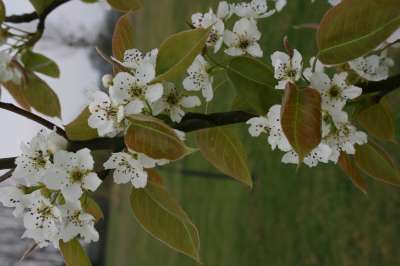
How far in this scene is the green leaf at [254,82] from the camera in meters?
0.65

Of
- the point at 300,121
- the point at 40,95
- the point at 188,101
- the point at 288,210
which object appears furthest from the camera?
the point at 288,210

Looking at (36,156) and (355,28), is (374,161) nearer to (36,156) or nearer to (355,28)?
(355,28)

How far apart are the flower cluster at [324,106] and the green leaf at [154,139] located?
0.13 m

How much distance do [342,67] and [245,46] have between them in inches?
6.1

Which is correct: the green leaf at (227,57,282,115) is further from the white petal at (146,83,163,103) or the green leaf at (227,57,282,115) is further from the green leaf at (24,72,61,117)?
the green leaf at (24,72,61,117)

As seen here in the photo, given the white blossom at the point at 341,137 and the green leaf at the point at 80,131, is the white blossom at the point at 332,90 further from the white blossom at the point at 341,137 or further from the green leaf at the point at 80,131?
the green leaf at the point at 80,131

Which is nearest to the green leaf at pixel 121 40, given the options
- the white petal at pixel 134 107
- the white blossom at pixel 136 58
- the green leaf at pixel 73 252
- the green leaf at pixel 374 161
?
the white blossom at pixel 136 58

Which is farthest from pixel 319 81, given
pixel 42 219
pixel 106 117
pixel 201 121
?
pixel 42 219

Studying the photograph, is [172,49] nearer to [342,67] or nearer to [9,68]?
[342,67]

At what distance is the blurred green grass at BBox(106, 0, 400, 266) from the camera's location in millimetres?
1849

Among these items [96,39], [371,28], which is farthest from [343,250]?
[96,39]

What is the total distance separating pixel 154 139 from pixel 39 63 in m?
0.65

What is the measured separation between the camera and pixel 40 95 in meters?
1.11

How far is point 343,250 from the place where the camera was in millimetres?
2004
